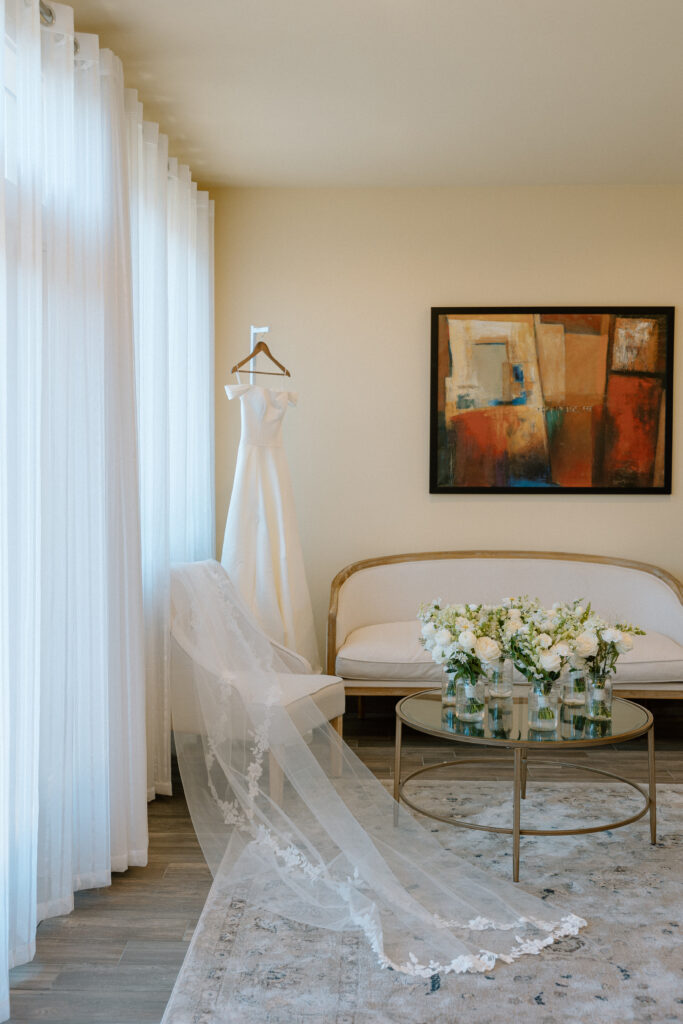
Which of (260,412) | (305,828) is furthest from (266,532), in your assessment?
(305,828)

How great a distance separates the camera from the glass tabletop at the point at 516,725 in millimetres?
3045

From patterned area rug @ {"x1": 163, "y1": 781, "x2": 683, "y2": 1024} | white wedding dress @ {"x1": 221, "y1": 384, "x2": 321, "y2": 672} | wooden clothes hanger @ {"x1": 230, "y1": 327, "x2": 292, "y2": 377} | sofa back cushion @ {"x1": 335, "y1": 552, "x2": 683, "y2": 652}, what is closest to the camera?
patterned area rug @ {"x1": 163, "y1": 781, "x2": 683, "y2": 1024}

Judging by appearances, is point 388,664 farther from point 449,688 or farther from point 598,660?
point 598,660

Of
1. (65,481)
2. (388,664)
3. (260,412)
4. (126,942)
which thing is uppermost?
(260,412)


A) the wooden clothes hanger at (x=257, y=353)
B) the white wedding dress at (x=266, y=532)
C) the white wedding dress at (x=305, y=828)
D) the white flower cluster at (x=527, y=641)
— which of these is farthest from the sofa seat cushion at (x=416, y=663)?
the wooden clothes hanger at (x=257, y=353)

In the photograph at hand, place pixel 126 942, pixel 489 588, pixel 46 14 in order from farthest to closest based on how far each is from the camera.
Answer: pixel 489 588
pixel 46 14
pixel 126 942

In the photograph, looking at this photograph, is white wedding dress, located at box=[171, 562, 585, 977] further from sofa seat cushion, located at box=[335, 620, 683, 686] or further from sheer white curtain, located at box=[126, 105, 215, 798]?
sofa seat cushion, located at box=[335, 620, 683, 686]

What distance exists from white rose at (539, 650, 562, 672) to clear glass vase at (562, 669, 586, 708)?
0.49 feet

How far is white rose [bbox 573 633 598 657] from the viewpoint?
316 cm

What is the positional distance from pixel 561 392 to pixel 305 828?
304 centimetres

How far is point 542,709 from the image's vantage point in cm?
319

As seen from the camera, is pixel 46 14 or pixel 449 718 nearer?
pixel 46 14

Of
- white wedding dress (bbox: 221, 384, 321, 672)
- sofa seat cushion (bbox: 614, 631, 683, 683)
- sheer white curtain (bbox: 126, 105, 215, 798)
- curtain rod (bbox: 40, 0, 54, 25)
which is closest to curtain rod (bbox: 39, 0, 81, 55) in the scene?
curtain rod (bbox: 40, 0, 54, 25)

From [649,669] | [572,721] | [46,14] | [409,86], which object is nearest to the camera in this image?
[46,14]
